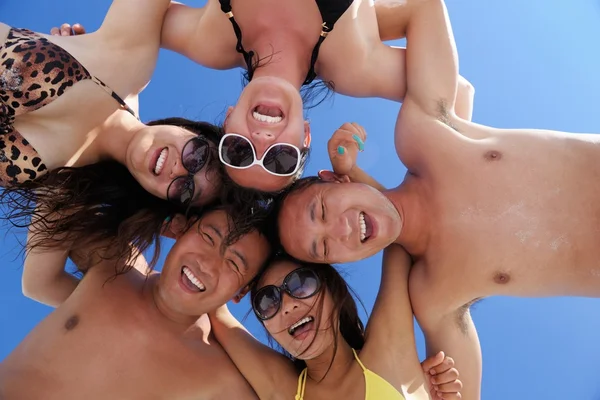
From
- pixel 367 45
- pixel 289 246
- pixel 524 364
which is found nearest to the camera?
pixel 289 246

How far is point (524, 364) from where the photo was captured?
4.61 meters

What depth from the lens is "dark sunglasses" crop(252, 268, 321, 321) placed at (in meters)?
2.18

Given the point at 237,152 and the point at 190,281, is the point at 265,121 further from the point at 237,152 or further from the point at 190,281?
the point at 190,281

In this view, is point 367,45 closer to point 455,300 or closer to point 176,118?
point 176,118

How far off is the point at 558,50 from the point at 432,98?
2.91 m

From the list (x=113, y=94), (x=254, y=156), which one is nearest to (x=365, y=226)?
(x=254, y=156)

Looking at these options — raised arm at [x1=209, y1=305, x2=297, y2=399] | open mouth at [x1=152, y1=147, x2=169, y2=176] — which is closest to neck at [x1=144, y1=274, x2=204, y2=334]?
raised arm at [x1=209, y1=305, x2=297, y2=399]

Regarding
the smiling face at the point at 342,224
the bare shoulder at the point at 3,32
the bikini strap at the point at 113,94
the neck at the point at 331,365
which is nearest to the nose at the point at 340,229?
the smiling face at the point at 342,224

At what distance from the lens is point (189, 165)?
2.13 meters

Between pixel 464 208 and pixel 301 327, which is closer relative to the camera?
pixel 301 327

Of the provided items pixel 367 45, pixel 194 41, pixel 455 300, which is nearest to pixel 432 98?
pixel 367 45

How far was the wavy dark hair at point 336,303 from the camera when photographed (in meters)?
2.27

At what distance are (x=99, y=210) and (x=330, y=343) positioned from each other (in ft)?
4.07

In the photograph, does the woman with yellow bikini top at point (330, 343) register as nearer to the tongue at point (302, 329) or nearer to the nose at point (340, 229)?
the tongue at point (302, 329)
